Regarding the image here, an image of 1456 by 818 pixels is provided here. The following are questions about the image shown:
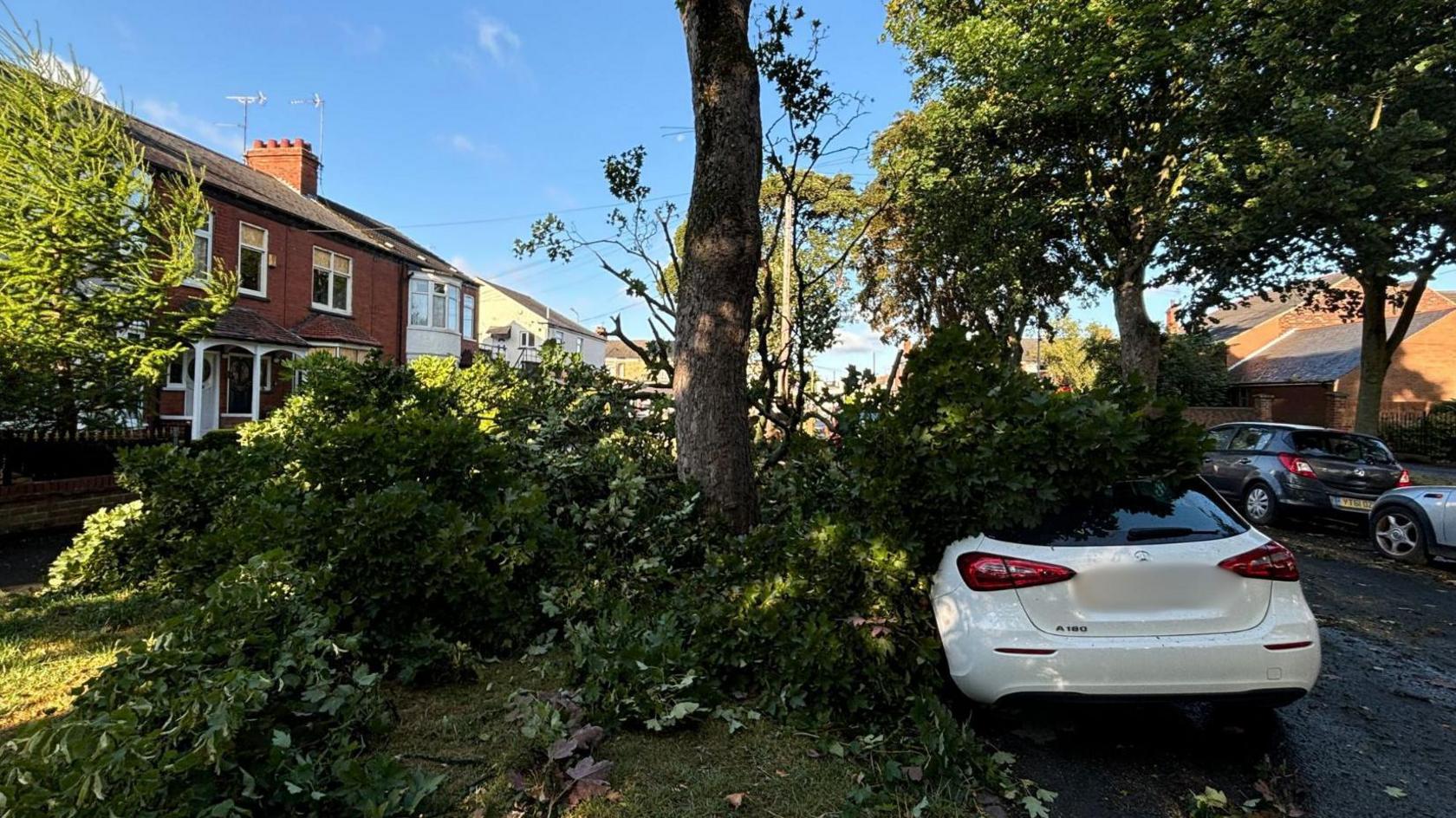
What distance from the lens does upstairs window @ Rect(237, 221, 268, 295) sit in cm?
1741

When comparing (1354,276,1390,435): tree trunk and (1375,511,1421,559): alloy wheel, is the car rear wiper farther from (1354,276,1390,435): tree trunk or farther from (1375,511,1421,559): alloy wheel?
(1354,276,1390,435): tree trunk

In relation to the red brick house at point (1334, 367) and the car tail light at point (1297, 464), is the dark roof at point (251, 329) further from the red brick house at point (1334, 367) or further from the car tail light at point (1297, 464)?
the red brick house at point (1334, 367)

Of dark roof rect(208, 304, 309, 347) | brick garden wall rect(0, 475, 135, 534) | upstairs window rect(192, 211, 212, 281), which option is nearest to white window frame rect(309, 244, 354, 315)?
dark roof rect(208, 304, 309, 347)

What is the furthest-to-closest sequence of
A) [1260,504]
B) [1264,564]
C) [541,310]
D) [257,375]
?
[541,310]
[257,375]
[1260,504]
[1264,564]

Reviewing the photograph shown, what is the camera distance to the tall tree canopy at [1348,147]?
34.9 feet

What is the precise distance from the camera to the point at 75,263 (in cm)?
823

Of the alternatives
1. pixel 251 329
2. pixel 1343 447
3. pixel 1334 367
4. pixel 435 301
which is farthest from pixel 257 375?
pixel 1334 367

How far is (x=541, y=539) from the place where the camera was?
175 inches

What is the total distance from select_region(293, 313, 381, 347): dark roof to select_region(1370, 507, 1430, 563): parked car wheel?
2239cm

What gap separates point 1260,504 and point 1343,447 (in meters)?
1.27

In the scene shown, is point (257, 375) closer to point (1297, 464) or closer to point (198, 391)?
point (198, 391)

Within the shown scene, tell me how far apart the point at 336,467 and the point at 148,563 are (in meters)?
2.78

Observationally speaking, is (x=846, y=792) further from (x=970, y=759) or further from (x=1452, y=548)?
(x=1452, y=548)

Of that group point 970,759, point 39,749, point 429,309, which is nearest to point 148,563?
point 39,749
